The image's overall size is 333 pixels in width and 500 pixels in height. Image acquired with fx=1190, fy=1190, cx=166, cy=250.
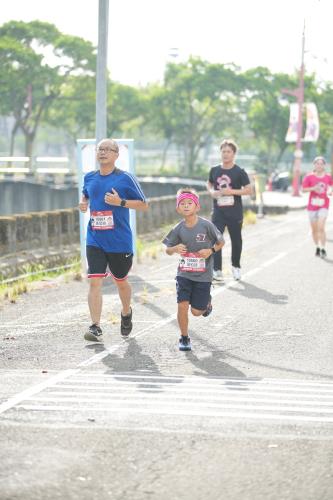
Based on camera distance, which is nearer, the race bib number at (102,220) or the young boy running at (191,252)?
the young boy running at (191,252)

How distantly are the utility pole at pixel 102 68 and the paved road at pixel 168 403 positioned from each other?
4.25 metres

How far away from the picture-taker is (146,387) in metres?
8.27

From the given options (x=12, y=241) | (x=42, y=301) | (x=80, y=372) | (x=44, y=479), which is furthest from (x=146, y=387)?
(x=12, y=241)

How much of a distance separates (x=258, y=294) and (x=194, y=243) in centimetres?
447

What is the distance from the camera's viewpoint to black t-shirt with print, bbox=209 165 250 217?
15664 mm

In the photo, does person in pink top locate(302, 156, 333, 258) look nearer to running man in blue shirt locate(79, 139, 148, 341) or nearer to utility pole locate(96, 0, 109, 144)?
utility pole locate(96, 0, 109, 144)

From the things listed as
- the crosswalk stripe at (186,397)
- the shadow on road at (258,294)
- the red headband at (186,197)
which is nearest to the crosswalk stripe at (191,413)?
the crosswalk stripe at (186,397)

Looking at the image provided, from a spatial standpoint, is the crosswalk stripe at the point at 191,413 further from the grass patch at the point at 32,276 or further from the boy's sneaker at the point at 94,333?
the grass patch at the point at 32,276

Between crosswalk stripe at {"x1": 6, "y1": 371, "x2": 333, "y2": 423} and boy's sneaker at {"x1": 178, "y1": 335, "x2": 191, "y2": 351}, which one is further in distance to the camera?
boy's sneaker at {"x1": 178, "y1": 335, "x2": 191, "y2": 351}

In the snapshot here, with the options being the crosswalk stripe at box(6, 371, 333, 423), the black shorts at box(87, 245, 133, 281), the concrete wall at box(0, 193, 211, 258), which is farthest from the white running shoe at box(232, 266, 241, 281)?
the crosswalk stripe at box(6, 371, 333, 423)

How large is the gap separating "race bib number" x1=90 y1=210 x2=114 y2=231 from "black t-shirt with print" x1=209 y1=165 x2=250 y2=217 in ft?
16.8

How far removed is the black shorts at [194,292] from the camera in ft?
33.6

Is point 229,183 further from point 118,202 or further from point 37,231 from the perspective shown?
point 118,202

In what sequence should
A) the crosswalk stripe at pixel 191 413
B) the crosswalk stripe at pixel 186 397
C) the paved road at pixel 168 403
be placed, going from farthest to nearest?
the crosswalk stripe at pixel 186 397
the crosswalk stripe at pixel 191 413
the paved road at pixel 168 403
